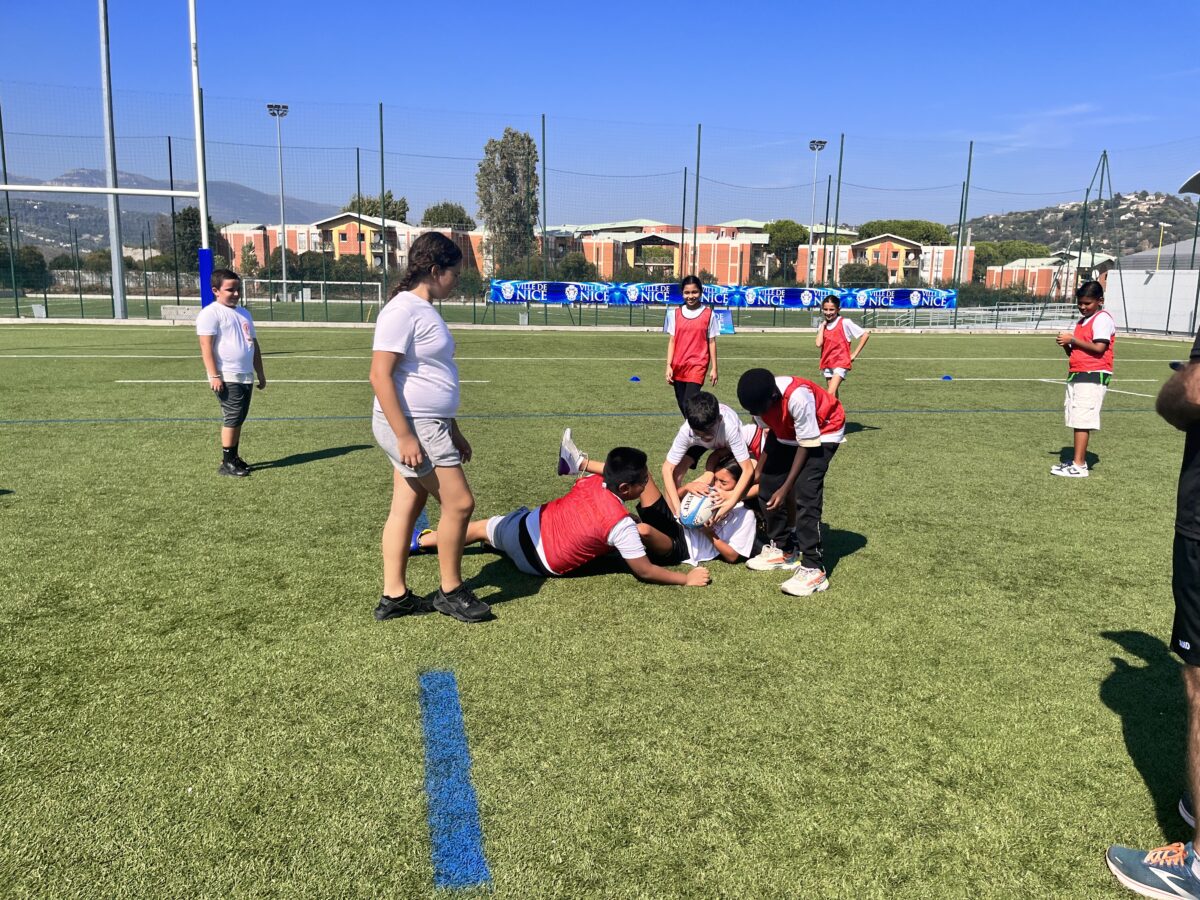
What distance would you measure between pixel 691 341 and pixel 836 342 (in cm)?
238

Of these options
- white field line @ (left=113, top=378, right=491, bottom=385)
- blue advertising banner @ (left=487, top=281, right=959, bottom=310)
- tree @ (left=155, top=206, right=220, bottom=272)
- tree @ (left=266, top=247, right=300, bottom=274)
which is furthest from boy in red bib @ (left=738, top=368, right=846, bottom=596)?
tree @ (left=266, top=247, right=300, bottom=274)

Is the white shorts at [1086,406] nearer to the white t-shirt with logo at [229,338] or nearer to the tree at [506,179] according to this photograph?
the white t-shirt with logo at [229,338]

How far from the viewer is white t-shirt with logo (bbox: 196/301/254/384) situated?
7.28 metres

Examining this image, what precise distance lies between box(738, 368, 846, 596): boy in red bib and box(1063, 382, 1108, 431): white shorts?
4722 millimetres

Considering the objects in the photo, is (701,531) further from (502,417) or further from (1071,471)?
(502,417)

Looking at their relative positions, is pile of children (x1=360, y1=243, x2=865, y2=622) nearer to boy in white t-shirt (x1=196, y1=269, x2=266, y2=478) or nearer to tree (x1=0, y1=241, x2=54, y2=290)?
boy in white t-shirt (x1=196, y1=269, x2=266, y2=478)

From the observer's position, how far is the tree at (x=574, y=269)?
1565 inches

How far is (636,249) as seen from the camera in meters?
79.2

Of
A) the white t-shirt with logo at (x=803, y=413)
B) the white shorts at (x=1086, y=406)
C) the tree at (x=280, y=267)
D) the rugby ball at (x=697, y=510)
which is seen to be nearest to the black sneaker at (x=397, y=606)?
the rugby ball at (x=697, y=510)

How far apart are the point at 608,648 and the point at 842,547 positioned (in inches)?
95.2

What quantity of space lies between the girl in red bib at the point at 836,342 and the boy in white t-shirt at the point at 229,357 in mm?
6491

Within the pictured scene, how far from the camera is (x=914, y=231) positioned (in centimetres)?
10144

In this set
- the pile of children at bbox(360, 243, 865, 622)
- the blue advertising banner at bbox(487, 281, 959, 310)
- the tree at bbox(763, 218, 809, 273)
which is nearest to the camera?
the pile of children at bbox(360, 243, 865, 622)

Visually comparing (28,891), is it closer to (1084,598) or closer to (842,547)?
(842,547)
